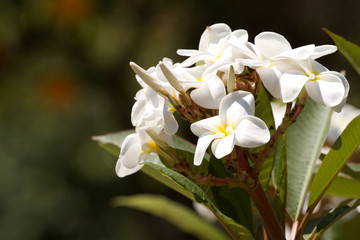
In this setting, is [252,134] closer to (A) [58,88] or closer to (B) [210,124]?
(B) [210,124]

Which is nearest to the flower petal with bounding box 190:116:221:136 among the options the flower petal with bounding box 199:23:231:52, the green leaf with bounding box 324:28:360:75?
the flower petal with bounding box 199:23:231:52

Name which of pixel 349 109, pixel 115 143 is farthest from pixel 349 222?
pixel 115 143

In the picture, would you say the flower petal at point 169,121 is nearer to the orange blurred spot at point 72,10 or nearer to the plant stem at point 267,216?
the plant stem at point 267,216

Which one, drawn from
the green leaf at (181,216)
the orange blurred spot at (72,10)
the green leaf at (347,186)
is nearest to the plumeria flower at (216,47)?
the green leaf at (347,186)

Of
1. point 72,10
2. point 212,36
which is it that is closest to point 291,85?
point 212,36

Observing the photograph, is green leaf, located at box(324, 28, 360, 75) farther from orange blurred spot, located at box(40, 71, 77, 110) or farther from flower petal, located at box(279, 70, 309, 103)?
orange blurred spot, located at box(40, 71, 77, 110)

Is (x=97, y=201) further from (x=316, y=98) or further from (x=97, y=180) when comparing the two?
(x=316, y=98)
